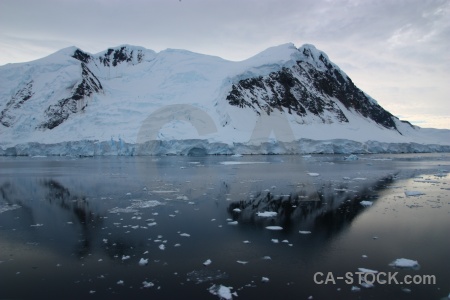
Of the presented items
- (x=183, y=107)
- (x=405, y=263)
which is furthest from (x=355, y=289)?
(x=183, y=107)

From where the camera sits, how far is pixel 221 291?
5074mm

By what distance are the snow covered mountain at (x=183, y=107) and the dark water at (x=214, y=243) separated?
32.0 m

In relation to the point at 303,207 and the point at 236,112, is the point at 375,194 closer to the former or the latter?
the point at 303,207

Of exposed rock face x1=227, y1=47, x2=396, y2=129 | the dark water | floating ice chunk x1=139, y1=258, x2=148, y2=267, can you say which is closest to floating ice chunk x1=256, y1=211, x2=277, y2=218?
the dark water

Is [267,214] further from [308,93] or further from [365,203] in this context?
[308,93]

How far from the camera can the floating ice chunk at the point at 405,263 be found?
6.01 metres

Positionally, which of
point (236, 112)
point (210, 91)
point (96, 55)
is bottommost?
point (236, 112)

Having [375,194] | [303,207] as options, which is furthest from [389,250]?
[375,194]

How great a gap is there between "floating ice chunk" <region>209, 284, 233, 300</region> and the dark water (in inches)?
3.6

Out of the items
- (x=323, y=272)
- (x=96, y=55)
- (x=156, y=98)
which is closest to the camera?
(x=323, y=272)

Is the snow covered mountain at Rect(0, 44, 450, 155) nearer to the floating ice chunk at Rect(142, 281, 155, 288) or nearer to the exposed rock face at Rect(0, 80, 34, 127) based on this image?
the exposed rock face at Rect(0, 80, 34, 127)

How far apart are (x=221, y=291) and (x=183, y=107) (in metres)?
46.8

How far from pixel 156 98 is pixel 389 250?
52.4 meters

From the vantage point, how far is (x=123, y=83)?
65438 millimetres
